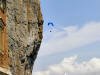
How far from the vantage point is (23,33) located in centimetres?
2245

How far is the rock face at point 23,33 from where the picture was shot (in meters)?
21.0

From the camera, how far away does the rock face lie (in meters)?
21.0

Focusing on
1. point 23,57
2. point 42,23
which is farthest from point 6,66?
point 42,23

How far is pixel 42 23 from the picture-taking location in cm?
2478

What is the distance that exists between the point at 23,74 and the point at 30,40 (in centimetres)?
233

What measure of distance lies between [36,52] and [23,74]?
113 inches

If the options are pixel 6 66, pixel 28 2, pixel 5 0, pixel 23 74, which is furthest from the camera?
pixel 28 2

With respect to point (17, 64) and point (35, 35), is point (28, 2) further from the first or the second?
point (17, 64)

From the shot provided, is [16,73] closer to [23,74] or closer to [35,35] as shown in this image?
[23,74]

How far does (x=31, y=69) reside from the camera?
24172 mm

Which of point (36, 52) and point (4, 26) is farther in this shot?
point (36, 52)

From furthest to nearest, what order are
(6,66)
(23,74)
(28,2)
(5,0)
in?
(28,2) < (23,74) < (5,0) < (6,66)

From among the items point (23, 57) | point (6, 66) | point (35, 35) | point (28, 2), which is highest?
point (28, 2)

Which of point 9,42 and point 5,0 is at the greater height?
point 5,0
